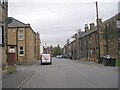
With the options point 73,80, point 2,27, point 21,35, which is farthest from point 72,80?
point 21,35

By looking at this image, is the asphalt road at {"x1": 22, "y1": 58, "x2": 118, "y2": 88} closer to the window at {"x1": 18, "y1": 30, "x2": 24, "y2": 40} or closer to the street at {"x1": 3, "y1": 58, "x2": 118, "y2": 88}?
the street at {"x1": 3, "y1": 58, "x2": 118, "y2": 88}

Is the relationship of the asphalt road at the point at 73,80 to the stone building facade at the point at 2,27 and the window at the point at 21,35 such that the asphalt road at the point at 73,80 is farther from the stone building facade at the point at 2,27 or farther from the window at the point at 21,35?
the window at the point at 21,35

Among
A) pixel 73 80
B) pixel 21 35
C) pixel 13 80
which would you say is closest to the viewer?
pixel 13 80

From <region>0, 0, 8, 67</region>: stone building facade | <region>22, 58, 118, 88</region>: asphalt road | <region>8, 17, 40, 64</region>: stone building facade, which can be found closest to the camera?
<region>22, 58, 118, 88</region>: asphalt road

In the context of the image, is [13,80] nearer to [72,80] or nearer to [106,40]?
[72,80]

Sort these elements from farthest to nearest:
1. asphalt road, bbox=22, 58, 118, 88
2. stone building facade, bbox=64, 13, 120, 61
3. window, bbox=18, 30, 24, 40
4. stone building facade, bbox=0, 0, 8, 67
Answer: stone building facade, bbox=64, 13, 120, 61 → window, bbox=18, 30, 24, 40 → stone building facade, bbox=0, 0, 8, 67 → asphalt road, bbox=22, 58, 118, 88

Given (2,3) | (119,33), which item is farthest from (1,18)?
(119,33)

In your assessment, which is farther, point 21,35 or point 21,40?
point 21,35

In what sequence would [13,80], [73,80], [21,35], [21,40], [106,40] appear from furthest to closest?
1. [106,40]
2. [21,35]
3. [21,40]
4. [73,80]
5. [13,80]

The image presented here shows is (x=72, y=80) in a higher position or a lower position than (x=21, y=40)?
lower

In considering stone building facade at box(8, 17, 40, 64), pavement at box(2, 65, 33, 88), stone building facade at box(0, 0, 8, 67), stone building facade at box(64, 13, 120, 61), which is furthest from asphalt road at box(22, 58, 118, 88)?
stone building facade at box(8, 17, 40, 64)

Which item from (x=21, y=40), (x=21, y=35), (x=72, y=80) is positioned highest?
(x=21, y=35)

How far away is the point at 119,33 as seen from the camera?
55719mm

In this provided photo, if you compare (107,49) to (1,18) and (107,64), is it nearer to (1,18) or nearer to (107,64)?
(107,64)
